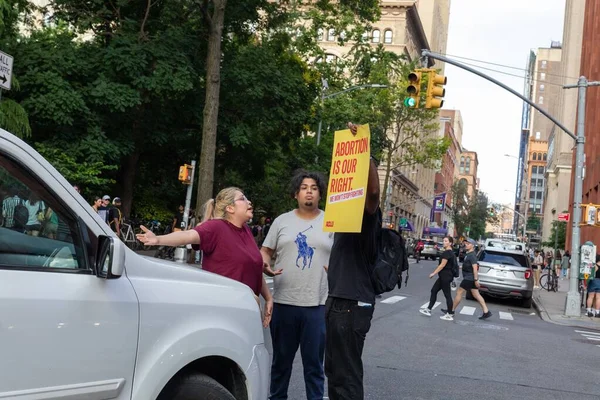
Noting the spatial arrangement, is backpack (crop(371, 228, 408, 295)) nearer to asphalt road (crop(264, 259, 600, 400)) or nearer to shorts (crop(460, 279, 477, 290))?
asphalt road (crop(264, 259, 600, 400))

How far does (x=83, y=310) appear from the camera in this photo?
293 cm

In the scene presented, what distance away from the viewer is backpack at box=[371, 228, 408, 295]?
4.82 meters

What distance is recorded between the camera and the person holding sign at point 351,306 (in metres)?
4.84

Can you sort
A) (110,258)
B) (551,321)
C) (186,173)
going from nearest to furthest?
(110,258) → (551,321) → (186,173)

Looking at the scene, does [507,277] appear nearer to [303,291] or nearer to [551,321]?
[551,321]

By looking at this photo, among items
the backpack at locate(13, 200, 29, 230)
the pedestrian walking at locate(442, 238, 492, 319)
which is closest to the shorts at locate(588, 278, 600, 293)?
the pedestrian walking at locate(442, 238, 492, 319)

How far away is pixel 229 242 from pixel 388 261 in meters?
1.05

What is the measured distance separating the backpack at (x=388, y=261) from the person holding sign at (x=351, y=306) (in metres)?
0.05

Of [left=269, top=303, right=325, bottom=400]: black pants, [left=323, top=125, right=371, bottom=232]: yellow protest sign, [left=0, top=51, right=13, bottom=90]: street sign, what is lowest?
[left=269, top=303, right=325, bottom=400]: black pants

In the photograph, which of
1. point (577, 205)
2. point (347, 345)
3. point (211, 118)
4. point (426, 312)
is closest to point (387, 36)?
point (577, 205)

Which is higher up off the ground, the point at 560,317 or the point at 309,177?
the point at 309,177

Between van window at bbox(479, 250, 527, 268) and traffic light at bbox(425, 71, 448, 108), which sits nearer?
traffic light at bbox(425, 71, 448, 108)

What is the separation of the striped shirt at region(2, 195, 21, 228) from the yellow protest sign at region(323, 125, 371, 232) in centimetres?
218

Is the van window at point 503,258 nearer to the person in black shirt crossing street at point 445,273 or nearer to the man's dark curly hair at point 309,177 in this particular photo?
the person in black shirt crossing street at point 445,273
